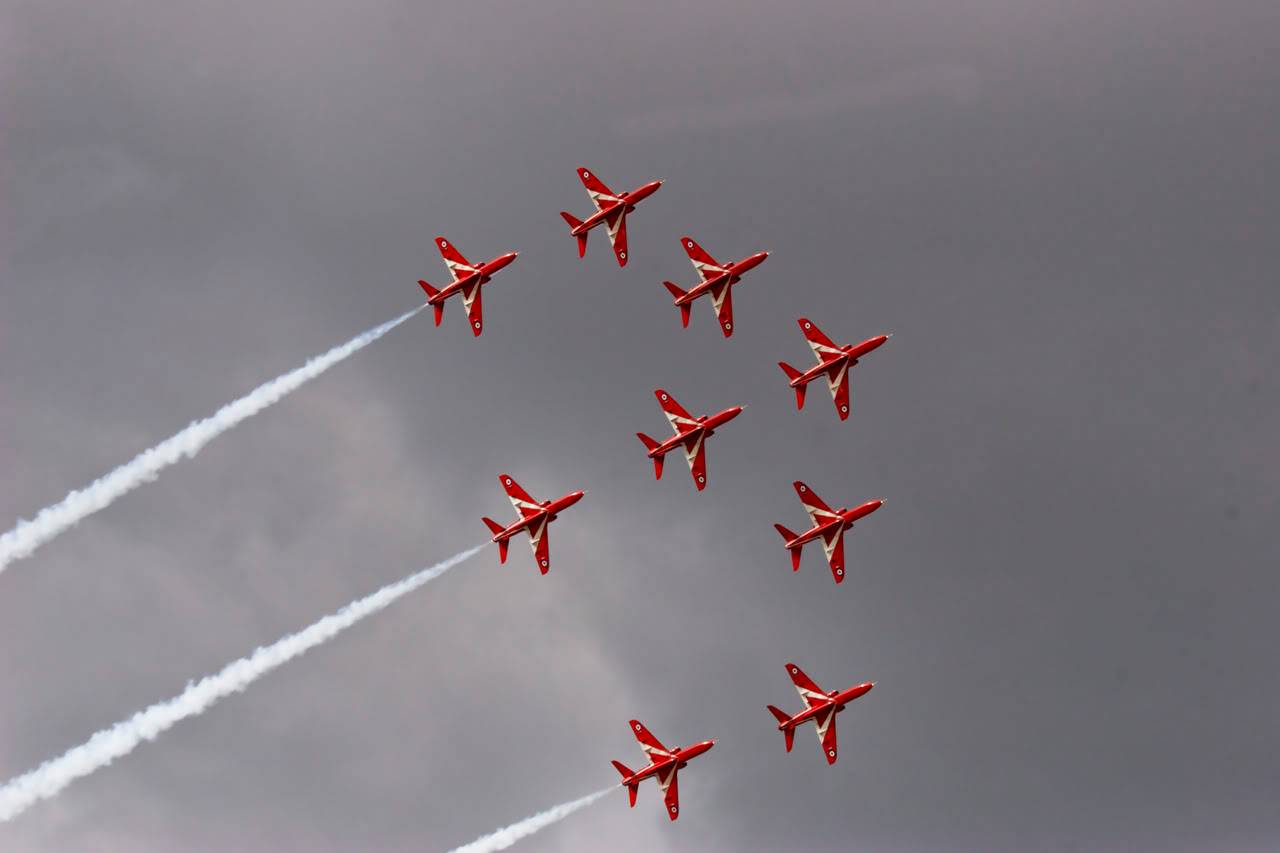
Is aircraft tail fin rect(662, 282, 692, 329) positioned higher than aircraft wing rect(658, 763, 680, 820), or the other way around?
aircraft tail fin rect(662, 282, 692, 329)

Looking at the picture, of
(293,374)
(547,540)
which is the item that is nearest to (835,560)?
(547,540)

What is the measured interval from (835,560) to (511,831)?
25.6 metres

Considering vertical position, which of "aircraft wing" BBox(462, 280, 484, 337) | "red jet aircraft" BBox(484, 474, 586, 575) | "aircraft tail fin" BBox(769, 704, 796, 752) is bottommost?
"aircraft tail fin" BBox(769, 704, 796, 752)

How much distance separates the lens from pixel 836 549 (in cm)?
19900

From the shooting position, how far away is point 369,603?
197875mm

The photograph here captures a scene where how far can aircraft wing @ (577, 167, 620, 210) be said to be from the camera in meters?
195

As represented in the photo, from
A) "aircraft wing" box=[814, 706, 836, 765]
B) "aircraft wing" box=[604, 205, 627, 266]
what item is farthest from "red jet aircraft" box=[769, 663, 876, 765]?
"aircraft wing" box=[604, 205, 627, 266]

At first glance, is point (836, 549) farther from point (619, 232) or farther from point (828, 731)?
point (619, 232)

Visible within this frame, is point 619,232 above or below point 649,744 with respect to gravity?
above

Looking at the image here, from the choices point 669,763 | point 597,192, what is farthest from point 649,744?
point 597,192

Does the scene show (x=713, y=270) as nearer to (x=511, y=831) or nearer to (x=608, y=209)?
(x=608, y=209)

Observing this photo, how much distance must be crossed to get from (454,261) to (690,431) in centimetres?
1738

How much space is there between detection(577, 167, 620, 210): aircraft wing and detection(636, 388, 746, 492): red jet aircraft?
11.9m

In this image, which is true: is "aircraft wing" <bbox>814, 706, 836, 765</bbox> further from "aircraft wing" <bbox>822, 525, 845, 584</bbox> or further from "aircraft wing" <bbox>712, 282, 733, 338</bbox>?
"aircraft wing" <bbox>712, 282, 733, 338</bbox>
